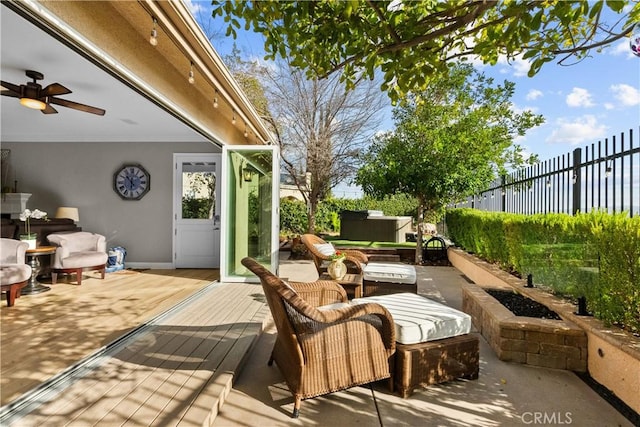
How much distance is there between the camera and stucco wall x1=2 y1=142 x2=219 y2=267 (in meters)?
7.39

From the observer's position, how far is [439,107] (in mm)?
7934

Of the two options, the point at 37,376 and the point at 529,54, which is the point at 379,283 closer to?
the point at 529,54

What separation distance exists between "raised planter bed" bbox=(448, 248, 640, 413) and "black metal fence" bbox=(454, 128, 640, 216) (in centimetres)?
97

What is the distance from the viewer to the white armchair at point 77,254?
5.66m

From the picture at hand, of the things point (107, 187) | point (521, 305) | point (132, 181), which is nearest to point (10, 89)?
point (132, 181)

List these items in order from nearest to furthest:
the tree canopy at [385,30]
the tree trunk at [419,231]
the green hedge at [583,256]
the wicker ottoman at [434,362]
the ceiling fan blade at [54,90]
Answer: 1. the tree canopy at [385,30]
2. the wicker ottoman at [434,362]
3. the green hedge at [583,256]
4. the ceiling fan blade at [54,90]
5. the tree trunk at [419,231]

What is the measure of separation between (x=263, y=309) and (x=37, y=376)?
2158 mm

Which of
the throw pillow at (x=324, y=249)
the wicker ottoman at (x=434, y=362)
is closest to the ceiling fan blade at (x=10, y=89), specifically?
the throw pillow at (x=324, y=249)

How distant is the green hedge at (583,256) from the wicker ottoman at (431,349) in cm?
112

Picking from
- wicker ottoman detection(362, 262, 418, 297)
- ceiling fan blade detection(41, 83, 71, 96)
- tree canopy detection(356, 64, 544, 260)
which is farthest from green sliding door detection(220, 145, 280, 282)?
tree canopy detection(356, 64, 544, 260)

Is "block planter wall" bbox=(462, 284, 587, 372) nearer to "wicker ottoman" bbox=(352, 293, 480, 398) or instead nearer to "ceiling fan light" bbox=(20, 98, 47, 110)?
"wicker ottoman" bbox=(352, 293, 480, 398)

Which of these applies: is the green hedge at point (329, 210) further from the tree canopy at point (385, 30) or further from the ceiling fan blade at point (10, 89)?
the tree canopy at point (385, 30)

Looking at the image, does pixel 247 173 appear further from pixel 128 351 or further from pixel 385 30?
pixel 385 30

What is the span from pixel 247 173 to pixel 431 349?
4.61 m
